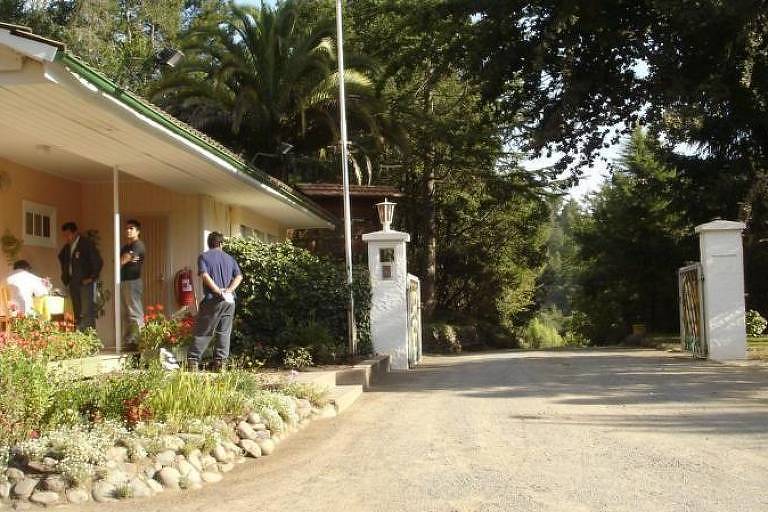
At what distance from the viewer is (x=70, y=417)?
6637 millimetres

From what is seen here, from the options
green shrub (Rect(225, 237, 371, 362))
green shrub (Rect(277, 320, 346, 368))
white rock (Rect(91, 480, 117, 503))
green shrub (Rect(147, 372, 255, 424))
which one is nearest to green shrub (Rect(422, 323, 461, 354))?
green shrub (Rect(225, 237, 371, 362))

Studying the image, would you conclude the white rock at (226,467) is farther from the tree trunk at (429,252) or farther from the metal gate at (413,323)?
the tree trunk at (429,252)

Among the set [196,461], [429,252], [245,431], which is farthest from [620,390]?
[429,252]

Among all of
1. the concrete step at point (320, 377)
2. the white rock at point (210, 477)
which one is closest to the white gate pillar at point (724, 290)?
the concrete step at point (320, 377)

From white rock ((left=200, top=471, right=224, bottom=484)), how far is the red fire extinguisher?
809 centimetres

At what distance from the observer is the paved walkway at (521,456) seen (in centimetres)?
539

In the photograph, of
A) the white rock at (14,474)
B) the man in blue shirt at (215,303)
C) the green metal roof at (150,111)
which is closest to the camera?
the white rock at (14,474)

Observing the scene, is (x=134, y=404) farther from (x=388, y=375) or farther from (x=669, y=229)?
(x=669, y=229)

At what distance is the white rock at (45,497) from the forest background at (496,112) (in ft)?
38.4

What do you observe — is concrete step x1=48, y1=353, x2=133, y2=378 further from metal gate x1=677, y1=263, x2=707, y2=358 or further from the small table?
metal gate x1=677, y1=263, x2=707, y2=358

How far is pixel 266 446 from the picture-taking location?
710 centimetres

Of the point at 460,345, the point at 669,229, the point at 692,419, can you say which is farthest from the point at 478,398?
the point at 669,229

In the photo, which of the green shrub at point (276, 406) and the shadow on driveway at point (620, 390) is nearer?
the green shrub at point (276, 406)

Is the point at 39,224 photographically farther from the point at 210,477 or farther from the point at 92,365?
the point at 210,477
